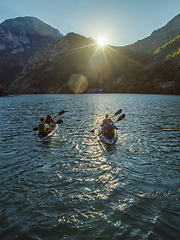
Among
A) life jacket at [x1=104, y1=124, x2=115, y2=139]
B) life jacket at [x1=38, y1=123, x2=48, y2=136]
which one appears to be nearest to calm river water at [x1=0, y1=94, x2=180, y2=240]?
life jacket at [x1=104, y1=124, x2=115, y2=139]

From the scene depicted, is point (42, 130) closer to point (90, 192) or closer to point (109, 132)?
point (109, 132)

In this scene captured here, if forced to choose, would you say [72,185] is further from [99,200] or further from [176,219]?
[176,219]

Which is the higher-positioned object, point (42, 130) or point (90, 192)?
point (42, 130)

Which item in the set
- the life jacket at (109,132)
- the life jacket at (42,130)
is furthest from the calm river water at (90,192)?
the life jacket at (42,130)

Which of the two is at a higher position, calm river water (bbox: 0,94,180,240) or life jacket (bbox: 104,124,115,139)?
life jacket (bbox: 104,124,115,139)

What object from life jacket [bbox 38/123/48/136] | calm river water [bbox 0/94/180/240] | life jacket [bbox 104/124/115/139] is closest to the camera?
calm river water [bbox 0/94/180/240]

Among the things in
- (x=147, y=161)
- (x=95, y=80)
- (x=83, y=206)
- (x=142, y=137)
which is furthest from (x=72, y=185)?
(x=95, y=80)

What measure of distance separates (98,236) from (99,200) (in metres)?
1.51

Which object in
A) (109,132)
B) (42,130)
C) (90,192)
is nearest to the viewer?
(90,192)

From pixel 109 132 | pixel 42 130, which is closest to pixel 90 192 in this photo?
pixel 109 132

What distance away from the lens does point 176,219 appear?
193 inches

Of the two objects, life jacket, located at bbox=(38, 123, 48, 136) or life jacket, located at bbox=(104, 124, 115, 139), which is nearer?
life jacket, located at bbox=(104, 124, 115, 139)

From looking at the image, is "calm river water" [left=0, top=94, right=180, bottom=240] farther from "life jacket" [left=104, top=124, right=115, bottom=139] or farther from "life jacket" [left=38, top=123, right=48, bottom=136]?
"life jacket" [left=38, top=123, right=48, bottom=136]

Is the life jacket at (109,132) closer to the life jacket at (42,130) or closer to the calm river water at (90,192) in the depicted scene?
the calm river water at (90,192)
